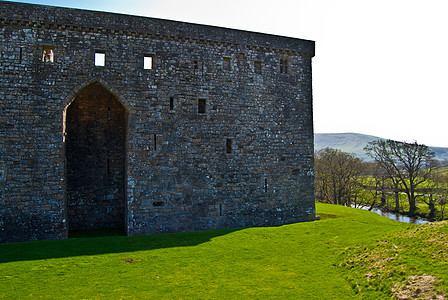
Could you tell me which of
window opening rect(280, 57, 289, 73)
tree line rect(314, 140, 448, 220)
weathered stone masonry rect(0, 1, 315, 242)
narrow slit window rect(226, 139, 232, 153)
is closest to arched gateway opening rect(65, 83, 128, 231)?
weathered stone masonry rect(0, 1, 315, 242)

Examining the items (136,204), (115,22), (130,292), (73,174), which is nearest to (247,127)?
(136,204)

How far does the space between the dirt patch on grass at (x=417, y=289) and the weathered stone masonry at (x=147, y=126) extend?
9180mm

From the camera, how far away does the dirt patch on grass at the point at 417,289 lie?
Result: 7.26 m

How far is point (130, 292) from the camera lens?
342 inches

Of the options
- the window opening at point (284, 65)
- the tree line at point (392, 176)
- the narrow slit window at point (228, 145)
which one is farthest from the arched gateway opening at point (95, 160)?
the tree line at point (392, 176)

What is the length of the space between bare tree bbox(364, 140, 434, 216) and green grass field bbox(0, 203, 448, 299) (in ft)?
75.7

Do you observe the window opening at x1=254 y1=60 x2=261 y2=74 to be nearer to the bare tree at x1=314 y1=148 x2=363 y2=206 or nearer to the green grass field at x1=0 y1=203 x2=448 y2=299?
the green grass field at x1=0 y1=203 x2=448 y2=299

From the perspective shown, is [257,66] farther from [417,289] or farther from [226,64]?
[417,289]

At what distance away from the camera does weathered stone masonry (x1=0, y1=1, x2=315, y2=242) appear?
1354cm

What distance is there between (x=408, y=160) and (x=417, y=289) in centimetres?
3053

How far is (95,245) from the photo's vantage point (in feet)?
41.7

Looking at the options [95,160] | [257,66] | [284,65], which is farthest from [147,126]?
[284,65]

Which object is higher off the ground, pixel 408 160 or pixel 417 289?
pixel 408 160

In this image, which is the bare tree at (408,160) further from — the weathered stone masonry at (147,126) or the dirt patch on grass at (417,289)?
the dirt patch on grass at (417,289)
